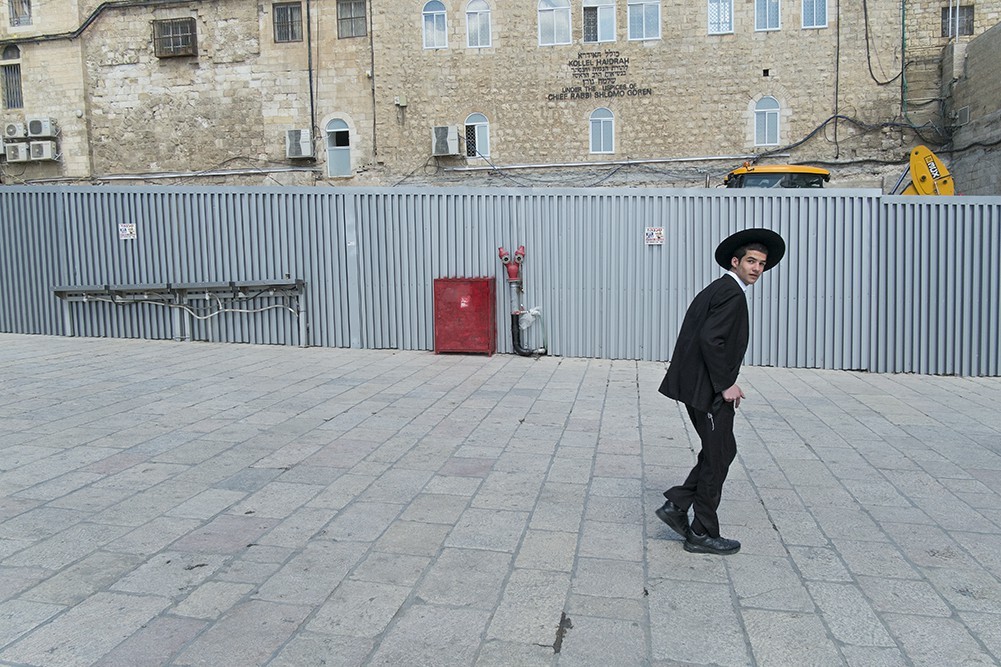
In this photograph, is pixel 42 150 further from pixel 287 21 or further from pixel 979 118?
pixel 979 118

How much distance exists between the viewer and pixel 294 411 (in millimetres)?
7277

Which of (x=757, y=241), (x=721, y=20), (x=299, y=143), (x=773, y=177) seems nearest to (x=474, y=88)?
(x=299, y=143)

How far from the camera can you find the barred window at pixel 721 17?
23062 millimetres

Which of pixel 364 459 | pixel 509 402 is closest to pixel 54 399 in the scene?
pixel 364 459

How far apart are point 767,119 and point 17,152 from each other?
25.4m

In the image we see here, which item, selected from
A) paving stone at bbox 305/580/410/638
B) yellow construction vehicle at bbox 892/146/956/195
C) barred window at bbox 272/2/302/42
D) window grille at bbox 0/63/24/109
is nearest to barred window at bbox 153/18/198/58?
barred window at bbox 272/2/302/42

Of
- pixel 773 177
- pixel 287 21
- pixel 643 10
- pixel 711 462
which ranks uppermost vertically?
pixel 287 21

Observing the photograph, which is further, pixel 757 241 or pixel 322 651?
pixel 757 241

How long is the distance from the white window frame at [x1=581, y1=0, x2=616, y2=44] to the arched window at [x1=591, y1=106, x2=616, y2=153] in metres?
2.20

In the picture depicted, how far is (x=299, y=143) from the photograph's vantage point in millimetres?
24891

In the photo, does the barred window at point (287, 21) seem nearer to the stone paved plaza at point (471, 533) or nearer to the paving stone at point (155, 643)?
the stone paved plaza at point (471, 533)

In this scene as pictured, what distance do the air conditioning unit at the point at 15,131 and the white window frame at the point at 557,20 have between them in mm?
18389

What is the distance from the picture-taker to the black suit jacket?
3.91 m

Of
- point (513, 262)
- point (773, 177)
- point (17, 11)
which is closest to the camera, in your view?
point (513, 262)
